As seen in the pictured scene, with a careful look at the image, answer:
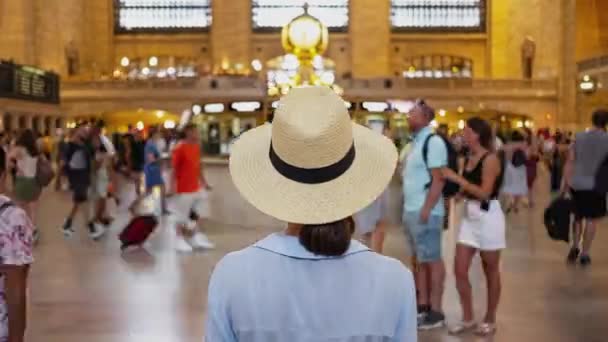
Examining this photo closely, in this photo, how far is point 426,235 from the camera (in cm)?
715

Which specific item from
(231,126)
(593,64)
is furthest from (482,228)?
(231,126)

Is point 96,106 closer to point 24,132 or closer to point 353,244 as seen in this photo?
point 24,132

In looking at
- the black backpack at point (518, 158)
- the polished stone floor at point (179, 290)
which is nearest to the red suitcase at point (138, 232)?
the polished stone floor at point (179, 290)

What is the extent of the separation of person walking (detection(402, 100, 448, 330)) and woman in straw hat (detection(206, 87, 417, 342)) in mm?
4627

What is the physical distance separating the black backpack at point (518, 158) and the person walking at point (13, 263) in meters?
12.9

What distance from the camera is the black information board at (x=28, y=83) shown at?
32.5 meters

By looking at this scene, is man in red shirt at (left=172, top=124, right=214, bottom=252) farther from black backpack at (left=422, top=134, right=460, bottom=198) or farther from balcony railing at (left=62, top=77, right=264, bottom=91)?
balcony railing at (left=62, top=77, right=264, bottom=91)

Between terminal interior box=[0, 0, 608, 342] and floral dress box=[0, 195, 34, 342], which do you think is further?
terminal interior box=[0, 0, 608, 342]

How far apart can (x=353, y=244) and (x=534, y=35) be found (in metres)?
46.4

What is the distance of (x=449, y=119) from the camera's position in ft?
160

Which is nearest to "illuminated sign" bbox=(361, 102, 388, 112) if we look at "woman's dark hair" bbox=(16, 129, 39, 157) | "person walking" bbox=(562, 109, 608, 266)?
"woman's dark hair" bbox=(16, 129, 39, 157)

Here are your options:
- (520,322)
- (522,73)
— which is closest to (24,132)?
(520,322)

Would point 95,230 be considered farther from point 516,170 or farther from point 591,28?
point 591,28

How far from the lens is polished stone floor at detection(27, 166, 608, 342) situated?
715cm
